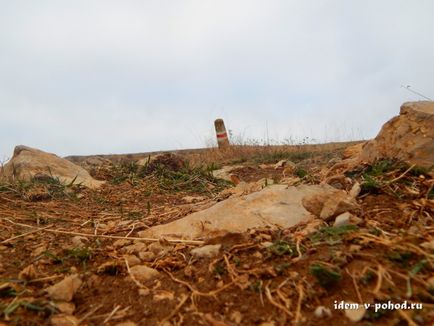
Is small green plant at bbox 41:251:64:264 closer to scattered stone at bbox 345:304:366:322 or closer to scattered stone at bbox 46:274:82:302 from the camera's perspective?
scattered stone at bbox 46:274:82:302

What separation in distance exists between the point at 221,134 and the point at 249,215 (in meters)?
7.79

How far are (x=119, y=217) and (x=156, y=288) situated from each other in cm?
130

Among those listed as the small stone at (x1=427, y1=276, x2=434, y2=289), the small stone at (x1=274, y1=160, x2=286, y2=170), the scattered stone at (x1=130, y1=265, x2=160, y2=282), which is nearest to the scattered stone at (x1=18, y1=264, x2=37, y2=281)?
the scattered stone at (x1=130, y1=265, x2=160, y2=282)

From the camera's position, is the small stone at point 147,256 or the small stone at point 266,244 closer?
the small stone at point 266,244

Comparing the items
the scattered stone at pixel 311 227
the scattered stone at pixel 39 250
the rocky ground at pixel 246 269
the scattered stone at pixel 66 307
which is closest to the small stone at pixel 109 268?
the rocky ground at pixel 246 269

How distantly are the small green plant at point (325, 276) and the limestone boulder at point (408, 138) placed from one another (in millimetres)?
1257

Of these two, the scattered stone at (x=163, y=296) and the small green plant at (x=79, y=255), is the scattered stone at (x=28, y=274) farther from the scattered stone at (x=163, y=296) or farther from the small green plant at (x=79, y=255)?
the scattered stone at (x=163, y=296)

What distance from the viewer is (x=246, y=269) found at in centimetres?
140

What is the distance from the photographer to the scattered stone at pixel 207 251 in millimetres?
1575

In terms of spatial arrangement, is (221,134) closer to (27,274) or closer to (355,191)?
(355,191)

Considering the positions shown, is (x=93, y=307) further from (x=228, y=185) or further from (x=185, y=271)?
(x=228, y=185)

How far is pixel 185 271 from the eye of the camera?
148 centimetres

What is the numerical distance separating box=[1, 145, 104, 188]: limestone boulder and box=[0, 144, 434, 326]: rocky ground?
6.60 feet

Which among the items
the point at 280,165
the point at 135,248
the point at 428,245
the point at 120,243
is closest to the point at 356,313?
the point at 428,245
